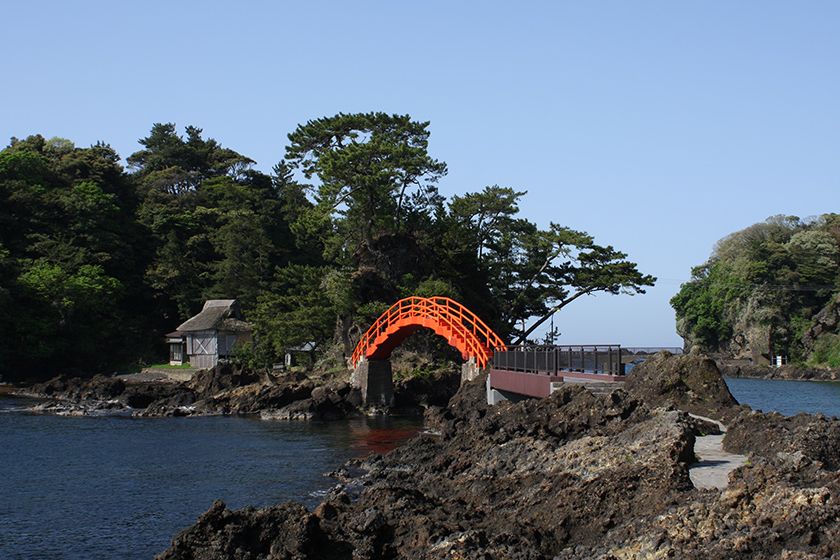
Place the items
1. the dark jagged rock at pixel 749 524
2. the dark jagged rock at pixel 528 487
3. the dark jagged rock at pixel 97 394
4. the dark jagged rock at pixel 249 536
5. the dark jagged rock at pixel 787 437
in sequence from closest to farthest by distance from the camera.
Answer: the dark jagged rock at pixel 749 524
the dark jagged rock at pixel 249 536
the dark jagged rock at pixel 528 487
the dark jagged rock at pixel 787 437
the dark jagged rock at pixel 97 394

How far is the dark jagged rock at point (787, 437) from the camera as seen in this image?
15.2 m

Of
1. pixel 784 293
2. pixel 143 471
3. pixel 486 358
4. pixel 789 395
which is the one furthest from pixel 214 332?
pixel 784 293

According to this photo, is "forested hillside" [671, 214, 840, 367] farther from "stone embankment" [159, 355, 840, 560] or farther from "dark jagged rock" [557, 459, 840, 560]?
"dark jagged rock" [557, 459, 840, 560]

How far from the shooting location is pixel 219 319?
66.6 metres

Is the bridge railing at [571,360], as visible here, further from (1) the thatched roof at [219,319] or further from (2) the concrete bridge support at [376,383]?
(1) the thatched roof at [219,319]

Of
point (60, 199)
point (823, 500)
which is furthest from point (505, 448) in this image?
point (60, 199)

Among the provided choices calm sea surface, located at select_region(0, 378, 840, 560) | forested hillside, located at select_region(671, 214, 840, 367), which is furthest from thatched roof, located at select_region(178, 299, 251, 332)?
forested hillside, located at select_region(671, 214, 840, 367)

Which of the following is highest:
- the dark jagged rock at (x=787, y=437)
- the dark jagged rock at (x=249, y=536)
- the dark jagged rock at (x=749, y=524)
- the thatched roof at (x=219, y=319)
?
the thatched roof at (x=219, y=319)

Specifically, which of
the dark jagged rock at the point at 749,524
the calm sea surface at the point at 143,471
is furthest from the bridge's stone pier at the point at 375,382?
the dark jagged rock at the point at 749,524

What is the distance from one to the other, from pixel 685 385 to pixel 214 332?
1848 inches

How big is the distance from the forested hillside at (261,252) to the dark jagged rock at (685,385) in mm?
26775

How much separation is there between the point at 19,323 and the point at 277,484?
46.8 metres

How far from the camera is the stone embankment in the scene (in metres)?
11.3

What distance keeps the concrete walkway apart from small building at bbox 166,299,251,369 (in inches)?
1948
